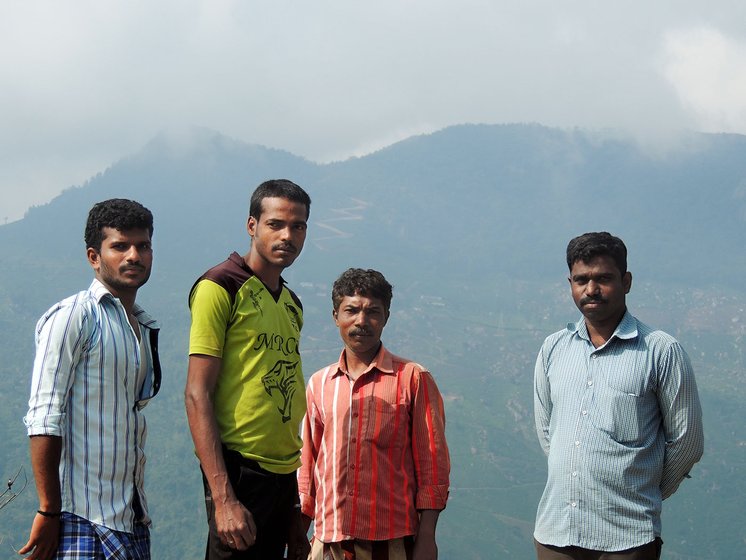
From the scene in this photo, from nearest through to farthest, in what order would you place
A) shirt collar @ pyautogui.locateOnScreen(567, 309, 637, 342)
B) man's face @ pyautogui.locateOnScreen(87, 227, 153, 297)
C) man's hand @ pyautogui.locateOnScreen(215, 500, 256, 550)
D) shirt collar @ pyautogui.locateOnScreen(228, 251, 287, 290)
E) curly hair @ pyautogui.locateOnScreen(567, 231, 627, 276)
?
man's hand @ pyautogui.locateOnScreen(215, 500, 256, 550)
man's face @ pyautogui.locateOnScreen(87, 227, 153, 297)
shirt collar @ pyautogui.locateOnScreen(228, 251, 287, 290)
shirt collar @ pyautogui.locateOnScreen(567, 309, 637, 342)
curly hair @ pyautogui.locateOnScreen(567, 231, 627, 276)

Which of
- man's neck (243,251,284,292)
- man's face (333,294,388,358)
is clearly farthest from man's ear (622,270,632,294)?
man's neck (243,251,284,292)

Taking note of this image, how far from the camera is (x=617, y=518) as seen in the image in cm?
432

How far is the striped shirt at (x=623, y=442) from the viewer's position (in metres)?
4.32

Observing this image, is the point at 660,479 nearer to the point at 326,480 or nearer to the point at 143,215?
the point at 326,480

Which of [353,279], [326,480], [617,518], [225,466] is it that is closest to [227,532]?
[225,466]

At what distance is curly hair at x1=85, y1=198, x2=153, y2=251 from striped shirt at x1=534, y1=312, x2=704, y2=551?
2468 millimetres

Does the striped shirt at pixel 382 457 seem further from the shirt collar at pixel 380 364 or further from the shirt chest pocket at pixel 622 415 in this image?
the shirt chest pocket at pixel 622 415

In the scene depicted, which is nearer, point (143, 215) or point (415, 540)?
point (143, 215)


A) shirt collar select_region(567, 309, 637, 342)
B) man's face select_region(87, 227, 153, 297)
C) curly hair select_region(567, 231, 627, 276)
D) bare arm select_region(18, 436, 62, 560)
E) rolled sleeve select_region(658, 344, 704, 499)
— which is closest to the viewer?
bare arm select_region(18, 436, 62, 560)

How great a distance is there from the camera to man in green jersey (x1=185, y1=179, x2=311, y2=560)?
3.87m

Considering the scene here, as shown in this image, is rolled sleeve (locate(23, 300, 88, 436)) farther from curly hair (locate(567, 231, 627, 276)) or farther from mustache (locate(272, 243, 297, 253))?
curly hair (locate(567, 231, 627, 276))

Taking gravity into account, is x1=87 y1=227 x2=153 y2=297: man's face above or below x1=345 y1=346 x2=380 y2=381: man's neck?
above

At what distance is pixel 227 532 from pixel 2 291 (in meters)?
192

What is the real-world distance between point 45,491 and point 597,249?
301cm
